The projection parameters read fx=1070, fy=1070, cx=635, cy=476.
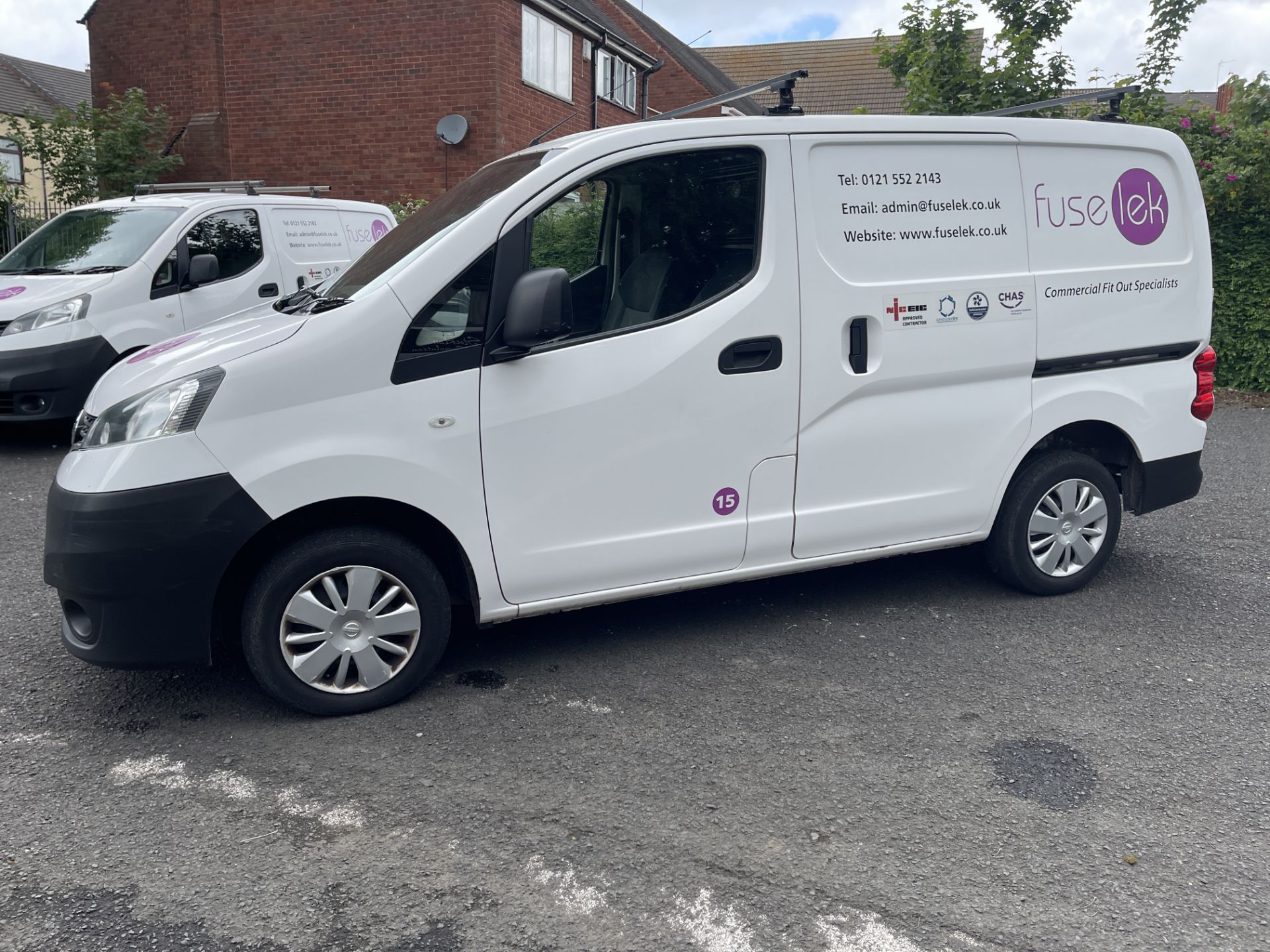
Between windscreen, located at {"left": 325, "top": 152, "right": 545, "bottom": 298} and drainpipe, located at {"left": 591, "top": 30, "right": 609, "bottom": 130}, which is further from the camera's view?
drainpipe, located at {"left": 591, "top": 30, "right": 609, "bottom": 130}

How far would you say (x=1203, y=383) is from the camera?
203 inches

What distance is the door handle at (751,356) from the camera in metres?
4.07

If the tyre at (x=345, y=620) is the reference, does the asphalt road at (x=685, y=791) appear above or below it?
below

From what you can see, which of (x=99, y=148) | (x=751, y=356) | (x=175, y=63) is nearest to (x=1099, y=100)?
(x=751, y=356)

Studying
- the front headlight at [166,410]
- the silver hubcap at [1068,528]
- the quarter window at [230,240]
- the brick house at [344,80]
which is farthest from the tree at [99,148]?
the silver hubcap at [1068,528]

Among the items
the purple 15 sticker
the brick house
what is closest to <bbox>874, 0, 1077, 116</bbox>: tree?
the brick house

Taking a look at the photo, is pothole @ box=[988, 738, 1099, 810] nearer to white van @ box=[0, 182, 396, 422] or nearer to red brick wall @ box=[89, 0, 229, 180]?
white van @ box=[0, 182, 396, 422]

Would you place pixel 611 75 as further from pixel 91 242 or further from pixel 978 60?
pixel 91 242

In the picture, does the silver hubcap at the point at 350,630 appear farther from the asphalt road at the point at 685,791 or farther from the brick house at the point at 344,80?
the brick house at the point at 344,80

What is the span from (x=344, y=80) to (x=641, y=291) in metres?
16.9

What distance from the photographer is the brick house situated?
1830 centimetres

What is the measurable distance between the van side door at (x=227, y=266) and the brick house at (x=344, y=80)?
9521 mm

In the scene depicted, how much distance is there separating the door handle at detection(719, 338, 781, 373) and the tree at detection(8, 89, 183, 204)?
Result: 54.9 feet

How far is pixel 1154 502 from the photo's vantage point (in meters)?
5.18
